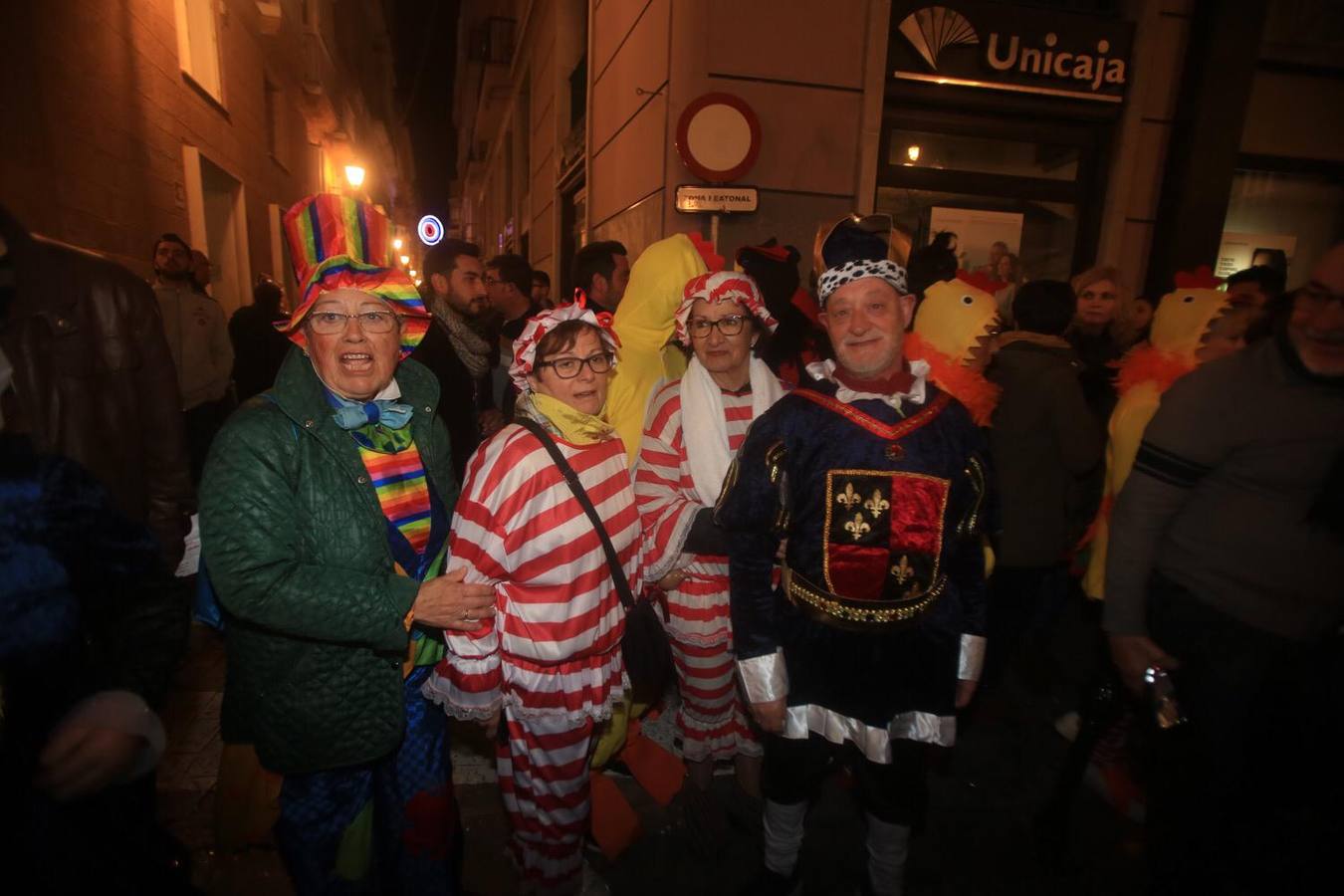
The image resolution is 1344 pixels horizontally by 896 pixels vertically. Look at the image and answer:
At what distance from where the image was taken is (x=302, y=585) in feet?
5.38

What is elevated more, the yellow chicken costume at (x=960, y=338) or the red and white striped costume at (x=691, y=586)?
the yellow chicken costume at (x=960, y=338)

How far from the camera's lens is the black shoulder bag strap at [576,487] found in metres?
2.11

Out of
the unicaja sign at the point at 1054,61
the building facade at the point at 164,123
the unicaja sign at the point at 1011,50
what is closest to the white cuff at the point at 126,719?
the building facade at the point at 164,123

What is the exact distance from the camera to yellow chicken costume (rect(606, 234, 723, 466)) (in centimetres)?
295

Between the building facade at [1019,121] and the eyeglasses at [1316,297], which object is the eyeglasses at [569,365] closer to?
the eyeglasses at [1316,297]

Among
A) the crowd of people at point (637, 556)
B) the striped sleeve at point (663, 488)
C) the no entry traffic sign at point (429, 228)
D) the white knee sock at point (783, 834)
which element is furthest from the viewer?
the no entry traffic sign at point (429, 228)

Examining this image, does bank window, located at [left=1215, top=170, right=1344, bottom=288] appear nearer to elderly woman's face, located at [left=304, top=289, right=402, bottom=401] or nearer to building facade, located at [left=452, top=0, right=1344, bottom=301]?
building facade, located at [left=452, top=0, right=1344, bottom=301]

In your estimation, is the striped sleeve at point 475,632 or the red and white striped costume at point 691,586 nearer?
the striped sleeve at point 475,632

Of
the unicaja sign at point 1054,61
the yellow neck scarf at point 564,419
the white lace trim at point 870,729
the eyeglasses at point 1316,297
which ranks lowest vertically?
the white lace trim at point 870,729

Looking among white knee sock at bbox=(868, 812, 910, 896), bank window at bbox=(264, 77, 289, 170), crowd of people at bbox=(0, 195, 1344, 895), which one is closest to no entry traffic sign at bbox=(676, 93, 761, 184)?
crowd of people at bbox=(0, 195, 1344, 895)

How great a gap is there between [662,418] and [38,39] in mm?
5636

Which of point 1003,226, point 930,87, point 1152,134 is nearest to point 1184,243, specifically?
point 1152,134

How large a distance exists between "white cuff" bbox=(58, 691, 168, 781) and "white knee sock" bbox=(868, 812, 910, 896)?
209 cm

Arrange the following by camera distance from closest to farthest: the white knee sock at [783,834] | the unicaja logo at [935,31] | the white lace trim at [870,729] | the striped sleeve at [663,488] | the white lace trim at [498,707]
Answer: the white lace trim at [498,707] → the white lace trim at [870,729] → the white knee sock at [783,834] → the striped sleeve at [663,488] → the unicaja logo at [935,31]
